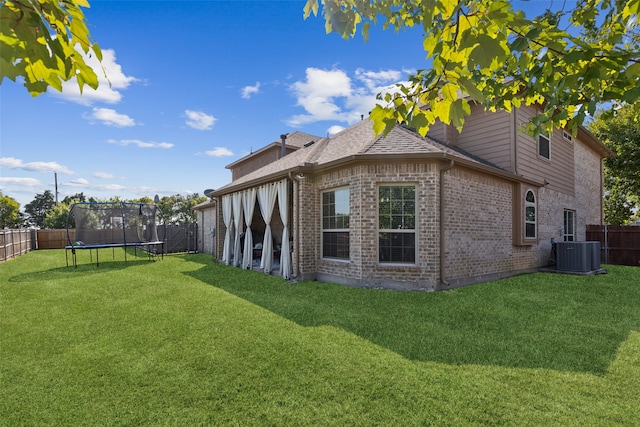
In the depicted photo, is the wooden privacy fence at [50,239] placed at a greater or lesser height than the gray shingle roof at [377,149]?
lesser

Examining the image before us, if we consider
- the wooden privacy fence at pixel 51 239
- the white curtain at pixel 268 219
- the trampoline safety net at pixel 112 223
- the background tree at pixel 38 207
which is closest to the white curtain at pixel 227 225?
the white curtain at pixel 268 219

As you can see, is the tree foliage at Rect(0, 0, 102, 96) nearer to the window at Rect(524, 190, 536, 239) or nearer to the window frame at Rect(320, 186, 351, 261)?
the window frame at Rect(320, 186, 351, 261)

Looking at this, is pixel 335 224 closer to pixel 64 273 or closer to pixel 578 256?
pixel 578 256

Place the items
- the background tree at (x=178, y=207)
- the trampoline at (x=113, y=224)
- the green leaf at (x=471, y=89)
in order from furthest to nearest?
1. the background tree at (x=178, y=207)
2. the trampoline at (x=113, y=224)
3. the green leaf at (x=471, y=89)

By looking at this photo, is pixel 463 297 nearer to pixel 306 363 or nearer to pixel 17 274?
pixel 306 363

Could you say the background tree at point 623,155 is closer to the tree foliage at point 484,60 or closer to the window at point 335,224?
the window at point 335,224

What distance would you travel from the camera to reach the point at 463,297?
263 inches

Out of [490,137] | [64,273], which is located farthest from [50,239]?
[490,137]

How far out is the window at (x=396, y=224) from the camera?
24.7 feet

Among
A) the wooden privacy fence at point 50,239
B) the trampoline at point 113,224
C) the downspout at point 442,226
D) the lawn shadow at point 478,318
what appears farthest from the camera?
the wooden privacy fence at point 50,239

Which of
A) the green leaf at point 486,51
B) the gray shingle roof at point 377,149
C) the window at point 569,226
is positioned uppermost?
the gray shingle roof at point 377,149

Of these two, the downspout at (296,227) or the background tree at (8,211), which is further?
the background tree at (8,211)

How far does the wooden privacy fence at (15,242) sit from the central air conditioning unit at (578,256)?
2215 centimetres

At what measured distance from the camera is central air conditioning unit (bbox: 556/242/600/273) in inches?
Answer: 399
